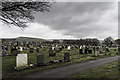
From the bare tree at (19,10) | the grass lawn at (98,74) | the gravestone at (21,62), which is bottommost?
the grass lawn at (98,74)

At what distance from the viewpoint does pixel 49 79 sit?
538cm

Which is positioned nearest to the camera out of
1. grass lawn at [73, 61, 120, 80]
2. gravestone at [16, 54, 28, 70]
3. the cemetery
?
grass lawn at [73, 61, 120, 80]

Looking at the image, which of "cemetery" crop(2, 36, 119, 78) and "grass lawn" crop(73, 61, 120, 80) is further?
"cemetery" crop(2, 36, 119, 78)

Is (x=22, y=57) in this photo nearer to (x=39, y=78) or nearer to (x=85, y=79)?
(x=39, y=78)

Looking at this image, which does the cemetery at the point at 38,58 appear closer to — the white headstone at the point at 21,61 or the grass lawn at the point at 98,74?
the white headstone at the point at 21,61

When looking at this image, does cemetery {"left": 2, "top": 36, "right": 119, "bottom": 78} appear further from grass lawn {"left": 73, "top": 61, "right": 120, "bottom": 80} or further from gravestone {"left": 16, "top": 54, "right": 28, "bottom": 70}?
grass lawn {"left": 73, "top": 61, "right": 120, "bottom": 80}

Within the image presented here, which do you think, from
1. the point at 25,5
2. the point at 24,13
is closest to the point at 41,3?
the point at 25,5

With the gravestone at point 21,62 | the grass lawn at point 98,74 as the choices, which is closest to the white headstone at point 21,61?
the gravestone at point 21,62

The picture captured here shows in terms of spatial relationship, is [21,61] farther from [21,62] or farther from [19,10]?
[19,10]

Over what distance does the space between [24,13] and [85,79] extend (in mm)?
7308


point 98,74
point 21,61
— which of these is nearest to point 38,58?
point 21,61

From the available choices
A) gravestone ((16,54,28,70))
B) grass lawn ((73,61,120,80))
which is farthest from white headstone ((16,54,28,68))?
grass lawn ((73,61,120,80))

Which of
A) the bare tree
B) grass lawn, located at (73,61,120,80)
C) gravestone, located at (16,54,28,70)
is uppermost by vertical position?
the bare tree

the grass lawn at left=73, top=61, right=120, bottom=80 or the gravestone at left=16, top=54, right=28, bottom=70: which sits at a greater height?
the gravestone at left=16, top=54, right=28, bottom=70
